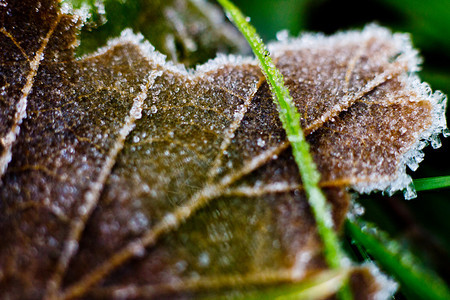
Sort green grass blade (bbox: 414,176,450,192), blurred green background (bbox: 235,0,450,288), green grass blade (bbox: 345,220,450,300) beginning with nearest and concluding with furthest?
green grass blade (bbox: 345,220,450,300) → green grass blade (bbox: 414,176,450,192) → blurred green background (bbox: 235,0,450,288)

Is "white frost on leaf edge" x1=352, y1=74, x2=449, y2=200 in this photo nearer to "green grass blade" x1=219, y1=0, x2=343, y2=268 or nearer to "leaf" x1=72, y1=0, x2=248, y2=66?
"green grass blade" x1=219, y1=0, x2=343, y2=268

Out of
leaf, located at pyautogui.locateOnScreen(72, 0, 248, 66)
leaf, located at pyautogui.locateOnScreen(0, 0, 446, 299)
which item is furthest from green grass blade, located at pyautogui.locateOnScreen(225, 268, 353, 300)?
leaf, located at pyautogui.locateOnScreen(72, 0, 248, 66)

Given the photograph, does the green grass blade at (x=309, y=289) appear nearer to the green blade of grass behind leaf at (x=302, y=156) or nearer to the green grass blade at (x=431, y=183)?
the green blade of grass behind leaf at (x=302, y=156)

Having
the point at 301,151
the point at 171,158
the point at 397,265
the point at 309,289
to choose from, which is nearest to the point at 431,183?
the point at 397,265

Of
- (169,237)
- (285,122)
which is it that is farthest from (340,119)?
(169,237)

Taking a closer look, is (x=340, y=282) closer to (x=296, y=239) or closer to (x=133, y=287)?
(x=296, y=239)

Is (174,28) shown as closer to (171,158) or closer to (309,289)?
(171,158)

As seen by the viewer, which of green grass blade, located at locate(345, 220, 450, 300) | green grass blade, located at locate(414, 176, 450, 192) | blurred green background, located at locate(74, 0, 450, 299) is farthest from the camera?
blurred green background, located at locate(74, 0, 450, 299)
